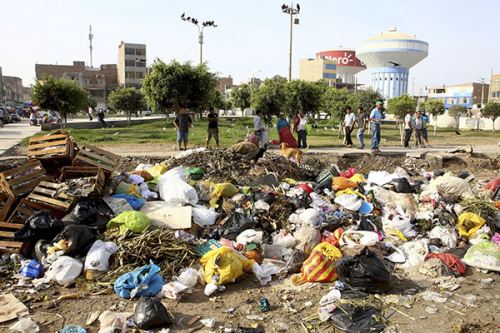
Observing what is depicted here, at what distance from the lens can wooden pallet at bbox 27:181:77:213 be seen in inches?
226

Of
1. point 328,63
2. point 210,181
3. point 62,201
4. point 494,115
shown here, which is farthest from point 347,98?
point 328,63

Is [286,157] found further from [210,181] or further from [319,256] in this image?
[319,256]

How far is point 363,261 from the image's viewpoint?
4.27 meters

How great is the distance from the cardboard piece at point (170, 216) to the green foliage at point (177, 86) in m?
12.1

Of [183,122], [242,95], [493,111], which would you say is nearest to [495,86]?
[493,111]

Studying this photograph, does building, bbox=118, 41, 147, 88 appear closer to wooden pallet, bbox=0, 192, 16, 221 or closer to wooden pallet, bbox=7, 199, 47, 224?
Result: wooden pallet, bbox=0, 192, 16, 221

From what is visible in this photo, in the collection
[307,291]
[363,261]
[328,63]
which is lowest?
[307,291]

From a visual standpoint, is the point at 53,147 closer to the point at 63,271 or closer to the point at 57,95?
the point at 63,271

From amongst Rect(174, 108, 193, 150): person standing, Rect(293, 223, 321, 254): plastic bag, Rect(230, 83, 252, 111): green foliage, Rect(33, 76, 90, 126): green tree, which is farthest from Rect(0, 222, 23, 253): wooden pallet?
Rect(230, 83, 252, 111): green foliage

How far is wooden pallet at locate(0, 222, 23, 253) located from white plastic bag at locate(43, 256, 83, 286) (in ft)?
2.60

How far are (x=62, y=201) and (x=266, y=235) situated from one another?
283 centimetres

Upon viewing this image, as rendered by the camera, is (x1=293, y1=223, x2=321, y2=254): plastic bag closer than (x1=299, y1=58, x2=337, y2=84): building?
Yes

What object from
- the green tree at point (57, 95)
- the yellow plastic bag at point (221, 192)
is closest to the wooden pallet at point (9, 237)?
the yellow plastic bag at point (221, 192)

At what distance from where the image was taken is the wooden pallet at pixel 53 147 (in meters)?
6.88
